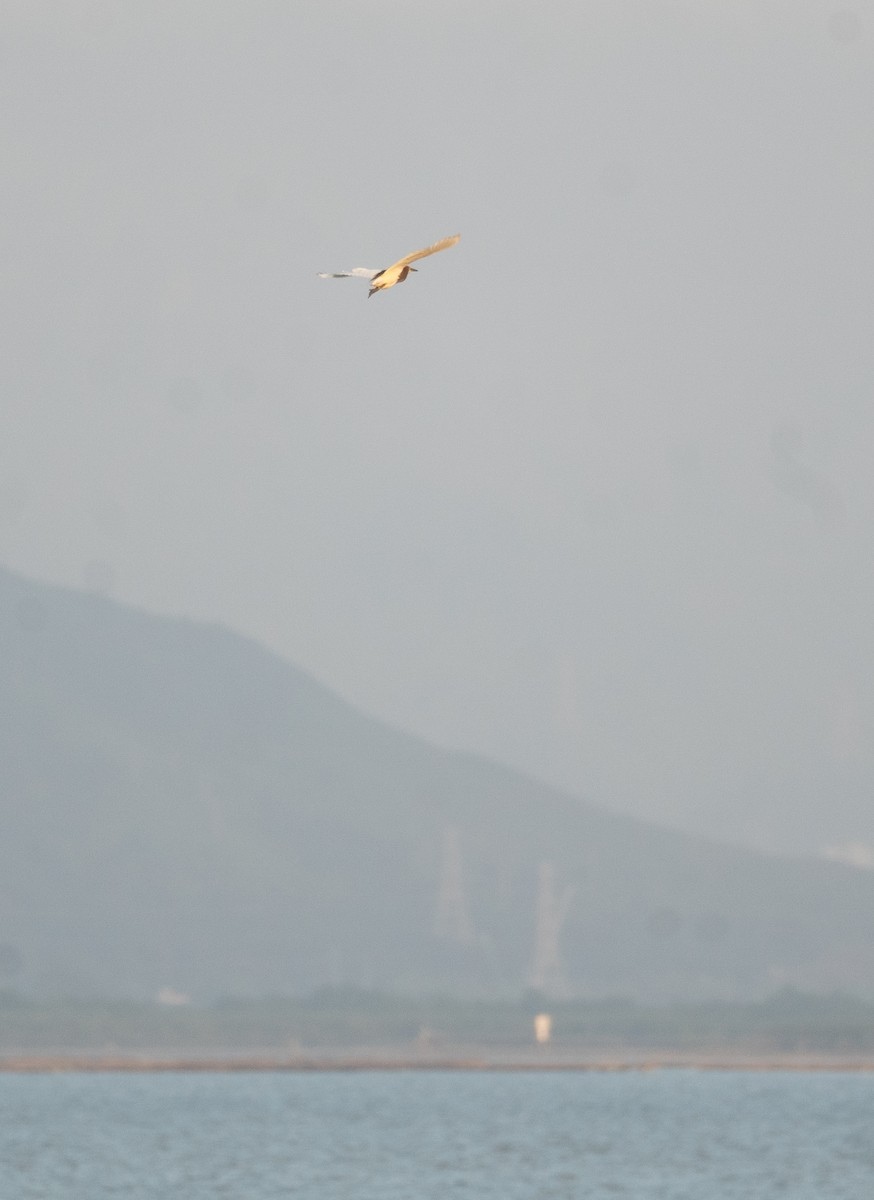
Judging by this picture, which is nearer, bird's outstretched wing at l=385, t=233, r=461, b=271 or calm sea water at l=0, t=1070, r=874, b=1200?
bird's outstretched wing at l=385, t=233, r=461, b=271

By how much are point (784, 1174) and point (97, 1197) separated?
38.0 m

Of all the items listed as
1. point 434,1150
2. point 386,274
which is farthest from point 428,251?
point 434,1150

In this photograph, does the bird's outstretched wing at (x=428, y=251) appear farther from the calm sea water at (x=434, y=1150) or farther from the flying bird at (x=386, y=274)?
the calm sea water at (x=434, y=1150)

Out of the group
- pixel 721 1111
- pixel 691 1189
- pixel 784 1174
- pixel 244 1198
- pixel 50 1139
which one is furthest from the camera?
pixel 721 1111

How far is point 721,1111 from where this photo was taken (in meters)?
183

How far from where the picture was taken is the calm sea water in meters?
112

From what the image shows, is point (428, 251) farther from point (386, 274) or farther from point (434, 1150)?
point (434, 1150)

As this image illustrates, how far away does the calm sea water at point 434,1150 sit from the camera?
11181cm

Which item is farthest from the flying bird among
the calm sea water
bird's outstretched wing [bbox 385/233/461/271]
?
the calm sea water

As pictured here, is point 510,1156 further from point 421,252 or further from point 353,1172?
point 421,252

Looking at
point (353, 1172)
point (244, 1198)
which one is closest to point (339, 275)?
point (244, 1198)

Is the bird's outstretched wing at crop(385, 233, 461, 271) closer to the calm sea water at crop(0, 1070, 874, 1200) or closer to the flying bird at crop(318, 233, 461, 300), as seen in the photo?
the flying bird at crop(318, 233, 461, 300)

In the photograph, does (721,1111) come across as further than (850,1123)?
Yes

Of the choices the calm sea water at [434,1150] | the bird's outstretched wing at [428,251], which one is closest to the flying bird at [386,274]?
the bird's outstretched wing at [428,251]
